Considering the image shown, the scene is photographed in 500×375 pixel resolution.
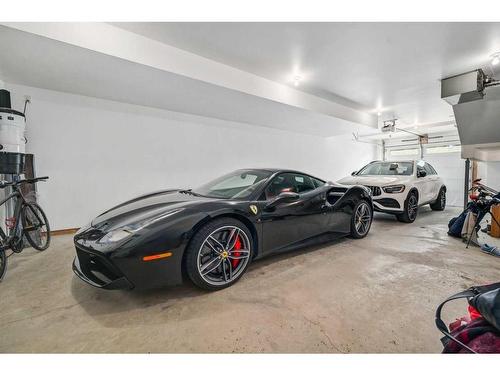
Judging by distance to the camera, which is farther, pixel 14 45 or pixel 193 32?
pixel 193 32

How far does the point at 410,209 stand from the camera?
434 centimetres

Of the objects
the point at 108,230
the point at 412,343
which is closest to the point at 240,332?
the point at 412,343

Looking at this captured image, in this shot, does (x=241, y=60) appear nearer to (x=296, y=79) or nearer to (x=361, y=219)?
(x=296, y=79)

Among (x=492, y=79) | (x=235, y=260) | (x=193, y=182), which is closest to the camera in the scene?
(x=235, y=260)

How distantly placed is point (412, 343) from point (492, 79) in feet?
14.1

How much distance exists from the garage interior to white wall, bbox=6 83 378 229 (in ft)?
0.08

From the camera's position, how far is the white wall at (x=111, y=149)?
12.1 feet

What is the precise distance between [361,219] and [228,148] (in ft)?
11.9

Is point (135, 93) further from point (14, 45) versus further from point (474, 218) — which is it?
point (474, 218)

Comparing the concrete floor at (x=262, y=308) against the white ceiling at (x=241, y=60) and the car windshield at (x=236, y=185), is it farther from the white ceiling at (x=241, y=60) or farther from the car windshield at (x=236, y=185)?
the white ceiling at (x=241, y=60)

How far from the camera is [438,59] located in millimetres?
3131

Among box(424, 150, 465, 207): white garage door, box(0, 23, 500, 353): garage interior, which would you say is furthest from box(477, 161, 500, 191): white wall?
box(0, 23, 500, 353): garage interior

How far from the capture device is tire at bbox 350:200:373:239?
3.10 meters

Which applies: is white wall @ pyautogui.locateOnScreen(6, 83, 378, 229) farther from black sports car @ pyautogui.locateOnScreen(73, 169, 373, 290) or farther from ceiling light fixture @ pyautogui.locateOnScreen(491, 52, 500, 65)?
ceiling light fixture @ pyautogui.locateOnScreen(491, 52, 500, 65)
